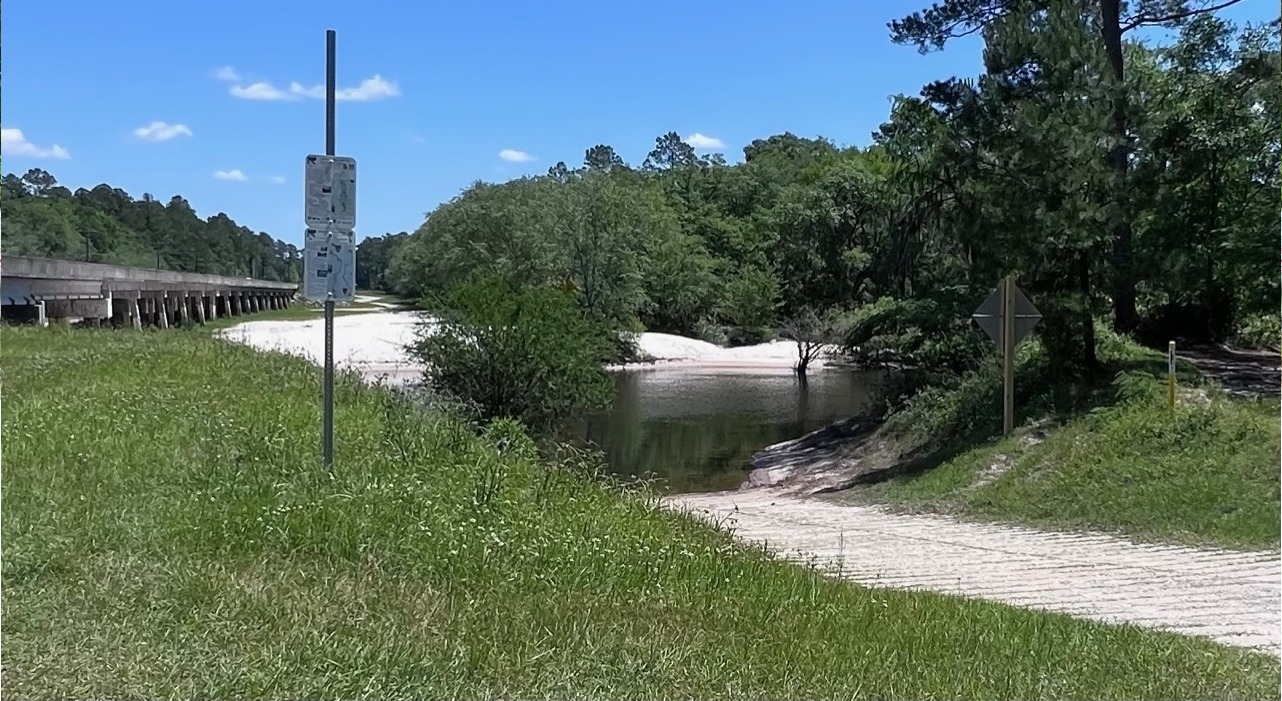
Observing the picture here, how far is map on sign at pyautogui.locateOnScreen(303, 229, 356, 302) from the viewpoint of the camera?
684cm

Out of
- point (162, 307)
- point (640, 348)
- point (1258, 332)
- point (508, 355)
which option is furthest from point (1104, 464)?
point (162, 307)

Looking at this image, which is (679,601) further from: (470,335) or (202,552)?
(470,335)

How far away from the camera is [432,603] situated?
15.5 ft

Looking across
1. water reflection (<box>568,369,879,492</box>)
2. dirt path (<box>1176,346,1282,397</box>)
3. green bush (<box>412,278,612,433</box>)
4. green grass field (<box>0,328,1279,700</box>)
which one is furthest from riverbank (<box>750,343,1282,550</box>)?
green grass field (<box>0,328,1279,700</box>)

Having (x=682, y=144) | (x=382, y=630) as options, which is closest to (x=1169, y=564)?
(x=382, y=630)

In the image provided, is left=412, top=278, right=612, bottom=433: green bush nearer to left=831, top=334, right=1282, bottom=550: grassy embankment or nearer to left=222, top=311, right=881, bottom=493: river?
left=222, top=311, right=881, bottom=493: river

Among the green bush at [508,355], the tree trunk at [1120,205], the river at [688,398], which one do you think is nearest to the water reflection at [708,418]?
the river at [688,398]

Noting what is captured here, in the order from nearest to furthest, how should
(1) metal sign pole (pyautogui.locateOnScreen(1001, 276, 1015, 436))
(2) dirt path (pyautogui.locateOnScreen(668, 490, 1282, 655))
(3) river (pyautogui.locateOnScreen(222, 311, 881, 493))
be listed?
(2) dirt path (pyautogui.locateOnScreen(668, 490, 1282, 655)) < (1) metal sign pole (pyautogui.locateOnScreen(1001, 276, 1015, 436)) < (3) river (pyautogui.locateOnScreen(222, 311, 881, 493))

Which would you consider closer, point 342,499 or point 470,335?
point 342,499

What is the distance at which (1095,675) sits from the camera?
4789 millimetres

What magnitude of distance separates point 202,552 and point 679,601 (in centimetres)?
240

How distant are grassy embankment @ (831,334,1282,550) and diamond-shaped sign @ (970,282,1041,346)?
5.49ft

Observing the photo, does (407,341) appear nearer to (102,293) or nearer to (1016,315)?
(102,293)

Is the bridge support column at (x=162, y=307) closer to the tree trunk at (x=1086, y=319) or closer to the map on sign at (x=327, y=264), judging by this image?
the tree trunk at (x=1086, y=319)
